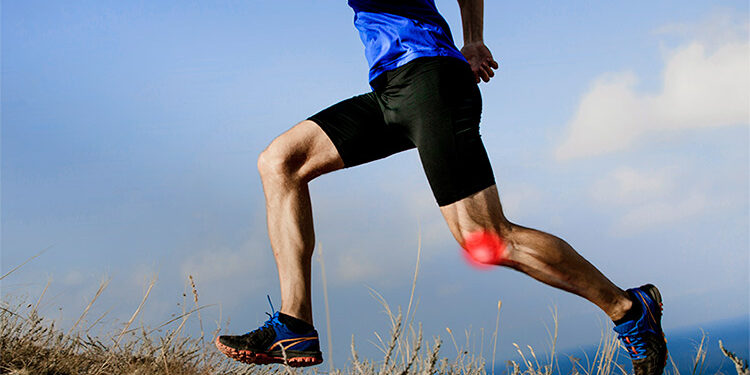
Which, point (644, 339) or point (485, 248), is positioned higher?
point (485, 248)

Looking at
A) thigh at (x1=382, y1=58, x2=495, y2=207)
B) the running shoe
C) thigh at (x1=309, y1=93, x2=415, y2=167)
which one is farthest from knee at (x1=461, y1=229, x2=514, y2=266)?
the running shoe

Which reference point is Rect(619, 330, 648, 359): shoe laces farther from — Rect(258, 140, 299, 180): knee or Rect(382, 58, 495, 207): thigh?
Rect(258, 140, 299, 180): knee

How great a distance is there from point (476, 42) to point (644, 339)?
5.24ft

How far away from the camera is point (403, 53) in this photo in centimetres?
250

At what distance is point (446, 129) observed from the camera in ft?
7.85

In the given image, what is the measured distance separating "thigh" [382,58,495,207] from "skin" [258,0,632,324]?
0.33ft

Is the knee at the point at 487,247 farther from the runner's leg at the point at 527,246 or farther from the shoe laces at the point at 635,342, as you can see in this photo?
the shoe laces at the point at 635,342

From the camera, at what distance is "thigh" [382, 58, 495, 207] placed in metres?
2.38

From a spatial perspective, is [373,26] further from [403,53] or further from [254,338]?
[254,338]

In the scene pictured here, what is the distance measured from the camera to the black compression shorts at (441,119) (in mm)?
2387

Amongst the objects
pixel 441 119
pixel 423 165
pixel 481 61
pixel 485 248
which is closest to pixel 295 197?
pixel 423 165

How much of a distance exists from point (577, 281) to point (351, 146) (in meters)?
1.11

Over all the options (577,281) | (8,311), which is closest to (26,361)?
(8,311)

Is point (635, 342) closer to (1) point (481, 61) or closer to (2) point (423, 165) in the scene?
(2) point (423, 165)
